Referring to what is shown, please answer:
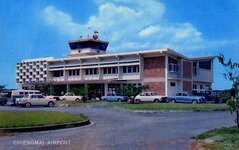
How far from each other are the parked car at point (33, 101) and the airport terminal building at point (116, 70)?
11150mm

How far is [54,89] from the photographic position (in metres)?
63.9

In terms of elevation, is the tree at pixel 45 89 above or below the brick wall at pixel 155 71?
below

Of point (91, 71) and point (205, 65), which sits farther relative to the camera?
point (205, 65)

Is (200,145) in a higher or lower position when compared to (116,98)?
lower

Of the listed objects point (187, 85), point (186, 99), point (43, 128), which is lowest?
point (43, 128)

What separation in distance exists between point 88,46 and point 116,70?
32.2ft

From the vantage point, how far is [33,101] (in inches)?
1539

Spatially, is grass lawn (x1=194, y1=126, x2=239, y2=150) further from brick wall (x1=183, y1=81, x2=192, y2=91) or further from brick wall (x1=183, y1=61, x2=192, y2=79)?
brick wall (x1=183, y1=61, x2=192, y2=79)

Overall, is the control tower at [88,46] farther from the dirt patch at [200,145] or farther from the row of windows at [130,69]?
the dirt patch at [200,145]

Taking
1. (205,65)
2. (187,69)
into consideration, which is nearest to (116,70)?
(187,69)

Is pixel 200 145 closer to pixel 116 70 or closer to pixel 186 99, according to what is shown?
pixel 186 99

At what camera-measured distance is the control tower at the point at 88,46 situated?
66062 millimetres

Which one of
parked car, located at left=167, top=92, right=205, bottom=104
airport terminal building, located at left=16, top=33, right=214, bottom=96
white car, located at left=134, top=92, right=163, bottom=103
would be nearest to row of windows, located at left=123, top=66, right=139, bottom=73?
airport terminal building, located at left=16, top=33, right=214, bottom=96

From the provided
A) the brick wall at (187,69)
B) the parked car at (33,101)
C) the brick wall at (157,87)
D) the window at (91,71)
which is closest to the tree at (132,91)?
the parked car at (33,101)
